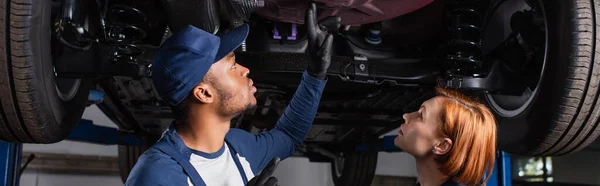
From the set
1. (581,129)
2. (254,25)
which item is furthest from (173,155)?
(581,129)

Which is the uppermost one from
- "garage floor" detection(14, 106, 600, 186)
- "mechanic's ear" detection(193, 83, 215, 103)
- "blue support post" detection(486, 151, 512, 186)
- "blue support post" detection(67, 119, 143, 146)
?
"mechanic's ear" detection(193, 83, 215, 103)

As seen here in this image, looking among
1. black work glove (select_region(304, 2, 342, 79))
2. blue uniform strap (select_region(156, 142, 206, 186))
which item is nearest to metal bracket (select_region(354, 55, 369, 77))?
black work glove (select_region(304, 2, 342, 79))

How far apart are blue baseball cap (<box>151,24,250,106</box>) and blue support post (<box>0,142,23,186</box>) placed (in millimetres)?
1233

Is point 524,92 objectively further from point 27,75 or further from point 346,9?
point 27,75

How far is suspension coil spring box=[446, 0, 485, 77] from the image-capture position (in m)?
1.69

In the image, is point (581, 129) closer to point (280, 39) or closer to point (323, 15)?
point (323, 15)

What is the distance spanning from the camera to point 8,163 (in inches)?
Result: 84.3

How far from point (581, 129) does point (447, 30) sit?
50cm

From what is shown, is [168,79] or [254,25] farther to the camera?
[254,25]

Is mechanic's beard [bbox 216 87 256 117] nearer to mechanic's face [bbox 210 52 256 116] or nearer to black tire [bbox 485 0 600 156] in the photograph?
mechanic's face [bbox 210 52 256 116]

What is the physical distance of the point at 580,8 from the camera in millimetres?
1510

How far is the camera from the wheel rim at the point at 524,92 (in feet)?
5.47

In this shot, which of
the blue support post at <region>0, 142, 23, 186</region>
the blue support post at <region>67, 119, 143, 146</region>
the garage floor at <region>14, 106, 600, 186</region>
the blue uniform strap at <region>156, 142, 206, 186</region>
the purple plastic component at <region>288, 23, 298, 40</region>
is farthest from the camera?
the garage floor at <region>14, 106, 600, 186</region>

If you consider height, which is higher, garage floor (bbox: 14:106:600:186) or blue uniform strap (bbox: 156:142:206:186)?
blue uniform strap (bbox: 156:142:206:186)
